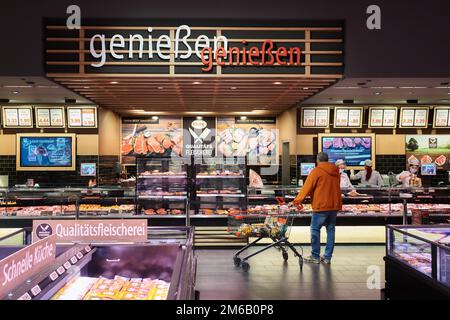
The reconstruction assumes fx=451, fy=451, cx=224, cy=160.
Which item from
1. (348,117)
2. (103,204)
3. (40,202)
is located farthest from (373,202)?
(40,202)

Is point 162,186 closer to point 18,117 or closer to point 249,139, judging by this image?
point 18,117

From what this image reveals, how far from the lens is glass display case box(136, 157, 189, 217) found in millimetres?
8141

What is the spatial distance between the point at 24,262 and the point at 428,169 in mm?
11718

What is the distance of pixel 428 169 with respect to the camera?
12.1 meters

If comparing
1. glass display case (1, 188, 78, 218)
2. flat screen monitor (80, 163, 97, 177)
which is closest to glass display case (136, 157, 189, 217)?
glass display case (1, 188, 78, 218)

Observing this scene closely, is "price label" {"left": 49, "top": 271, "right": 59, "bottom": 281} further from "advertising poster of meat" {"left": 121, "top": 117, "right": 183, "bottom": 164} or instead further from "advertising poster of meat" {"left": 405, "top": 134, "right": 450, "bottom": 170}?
"advertising poster of meat" {"left": 405, "top": 134, "right": 450, "bottom": 170}

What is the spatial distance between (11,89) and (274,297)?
6826 millimetres

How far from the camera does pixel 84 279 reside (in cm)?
296

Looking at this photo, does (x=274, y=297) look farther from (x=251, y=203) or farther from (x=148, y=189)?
(x=148, y=189)

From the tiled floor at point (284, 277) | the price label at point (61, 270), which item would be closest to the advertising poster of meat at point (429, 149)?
the tiled floor at point (284, 277)
